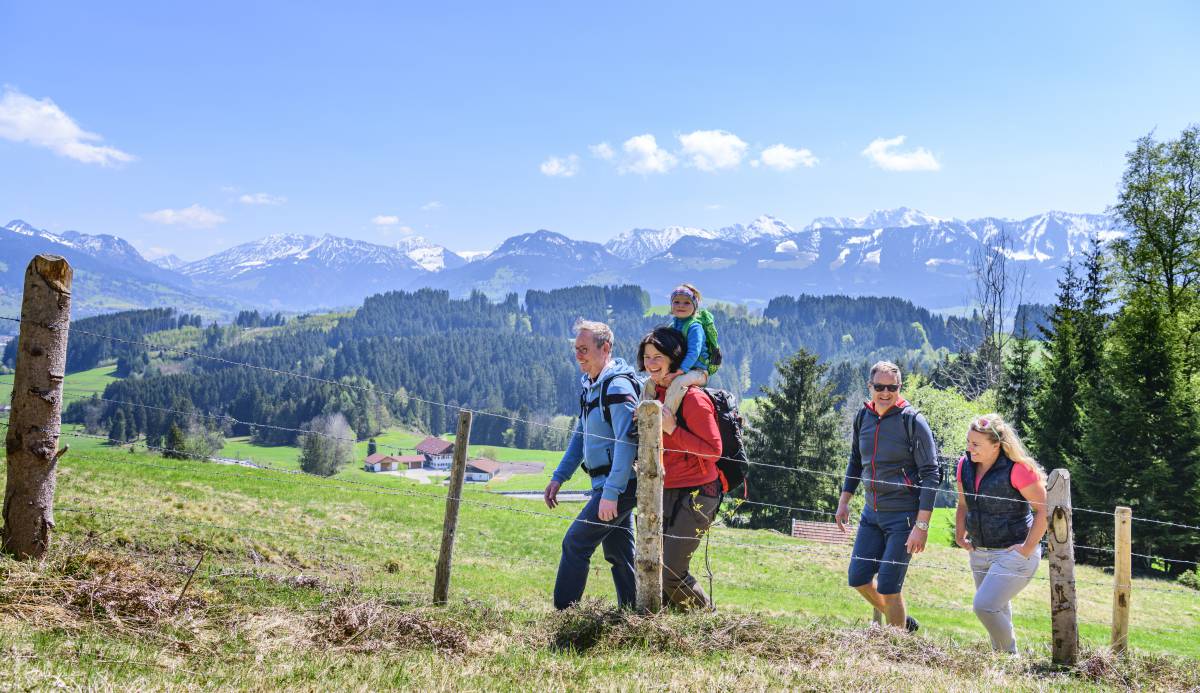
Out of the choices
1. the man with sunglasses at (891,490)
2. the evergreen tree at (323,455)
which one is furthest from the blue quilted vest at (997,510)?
the evergreen tree at (323,455)

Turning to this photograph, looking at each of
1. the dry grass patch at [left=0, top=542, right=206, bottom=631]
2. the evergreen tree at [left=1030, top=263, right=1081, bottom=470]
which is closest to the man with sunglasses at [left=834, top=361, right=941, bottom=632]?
the dry grass patch at [left=0, top=542, right=206, bottom=631]

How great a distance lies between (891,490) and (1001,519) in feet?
2.75

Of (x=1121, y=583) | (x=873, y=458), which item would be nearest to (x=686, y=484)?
(x=873, y=458)

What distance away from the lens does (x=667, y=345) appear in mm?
6242

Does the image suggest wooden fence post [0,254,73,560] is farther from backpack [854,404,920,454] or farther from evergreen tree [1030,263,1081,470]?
evergreen tree [1030,263,1081,470]

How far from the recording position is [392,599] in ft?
21.4

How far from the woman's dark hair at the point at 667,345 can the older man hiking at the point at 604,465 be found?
25cm

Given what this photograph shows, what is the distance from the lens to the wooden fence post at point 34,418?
Answer: 17.8ft

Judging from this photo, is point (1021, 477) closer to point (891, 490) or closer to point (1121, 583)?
point (891, 490)

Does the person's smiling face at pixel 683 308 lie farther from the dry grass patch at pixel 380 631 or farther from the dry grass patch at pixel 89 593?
the dry grass patch at pixel 89 593

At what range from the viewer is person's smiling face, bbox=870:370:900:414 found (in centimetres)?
643

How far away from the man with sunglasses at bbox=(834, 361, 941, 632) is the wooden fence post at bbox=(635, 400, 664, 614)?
1.88 meters

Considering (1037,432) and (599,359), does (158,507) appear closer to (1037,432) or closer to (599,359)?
(599,359)

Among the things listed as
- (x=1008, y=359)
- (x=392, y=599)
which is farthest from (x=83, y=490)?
(x=1008, y=359)
